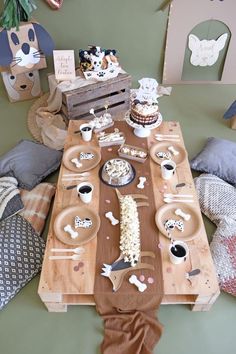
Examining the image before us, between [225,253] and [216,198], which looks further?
[216,198]

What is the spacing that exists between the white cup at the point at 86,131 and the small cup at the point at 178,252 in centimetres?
85

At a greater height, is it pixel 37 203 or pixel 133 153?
pixel 133 153

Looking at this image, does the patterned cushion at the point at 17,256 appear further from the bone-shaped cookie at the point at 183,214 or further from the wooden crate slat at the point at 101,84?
the wooden crate slat at the point at 101,84

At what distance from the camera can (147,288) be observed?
136cm

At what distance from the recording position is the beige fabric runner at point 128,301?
137 centimetres

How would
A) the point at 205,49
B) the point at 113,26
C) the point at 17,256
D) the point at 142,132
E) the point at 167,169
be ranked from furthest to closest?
the point at 205,49 → the point at 113,26 → the point at 142,132 → the point at 167,169 → the point at 17,256

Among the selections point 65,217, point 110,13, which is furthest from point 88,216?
point 110,13

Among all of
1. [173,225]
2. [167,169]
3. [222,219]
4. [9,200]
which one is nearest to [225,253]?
[222,219]

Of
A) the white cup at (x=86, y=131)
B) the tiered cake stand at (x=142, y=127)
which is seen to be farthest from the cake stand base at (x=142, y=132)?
the white cup at (x=86, y=131)

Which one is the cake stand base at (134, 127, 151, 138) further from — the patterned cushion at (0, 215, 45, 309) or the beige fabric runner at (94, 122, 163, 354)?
the patterned cushion at (0, 215, 45, 309)

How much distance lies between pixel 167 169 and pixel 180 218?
→ 286 millimetres

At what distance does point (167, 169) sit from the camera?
1745 millimetres

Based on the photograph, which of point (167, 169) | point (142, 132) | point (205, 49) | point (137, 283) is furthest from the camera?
point (205, 49)

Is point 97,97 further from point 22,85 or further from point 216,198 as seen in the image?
point 216,198
